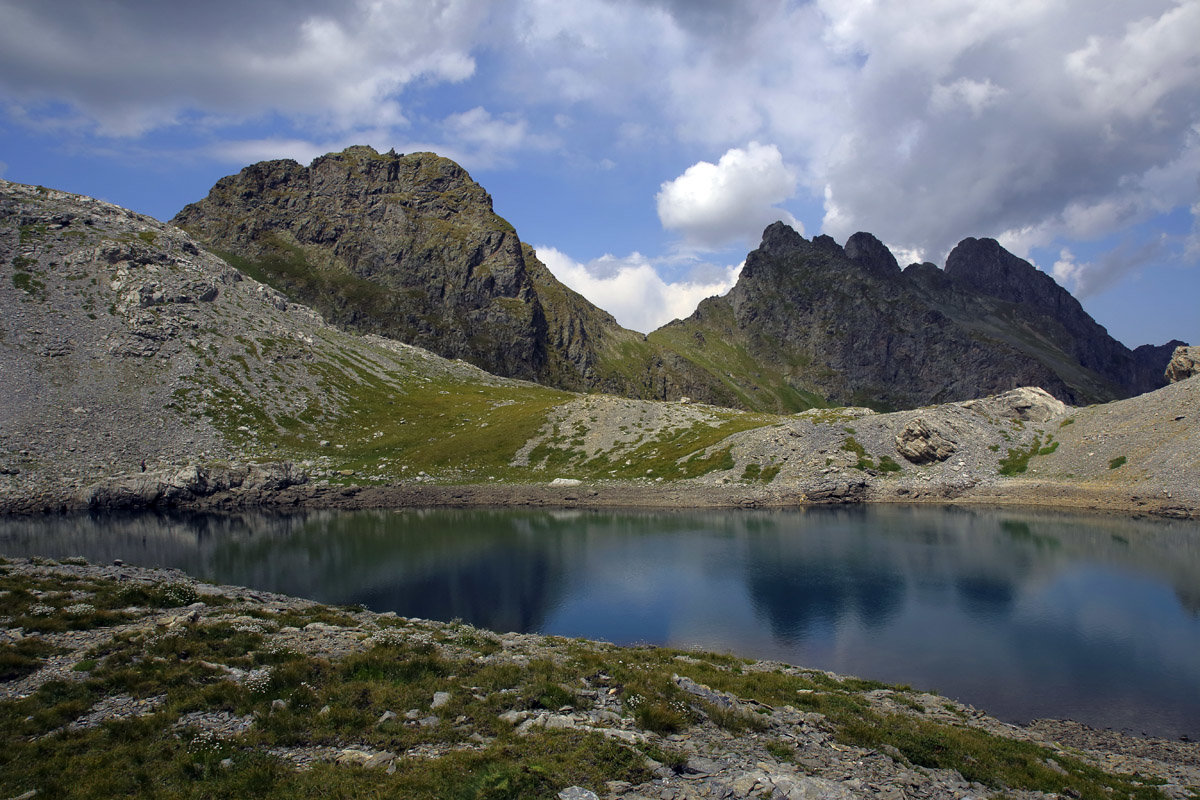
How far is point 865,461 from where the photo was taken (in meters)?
98.9

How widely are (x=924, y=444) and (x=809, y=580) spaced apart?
58.2 metres

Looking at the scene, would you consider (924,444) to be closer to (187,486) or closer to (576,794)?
(576,794)

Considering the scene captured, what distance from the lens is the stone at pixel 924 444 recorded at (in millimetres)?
98062

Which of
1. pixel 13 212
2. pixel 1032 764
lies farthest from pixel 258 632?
pixel 13 212

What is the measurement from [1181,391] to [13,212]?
247350 millimetres

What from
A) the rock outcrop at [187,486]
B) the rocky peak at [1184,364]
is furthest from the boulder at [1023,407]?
the rock outcrop at [187,486]

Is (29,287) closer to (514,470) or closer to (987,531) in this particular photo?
(514,470)

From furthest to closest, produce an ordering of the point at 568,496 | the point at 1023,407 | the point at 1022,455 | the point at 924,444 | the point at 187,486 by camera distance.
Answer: the point at 1023,407 < the point at 924,444 < the point at 1022,455 < the point at 568,496 < the point at 187,486

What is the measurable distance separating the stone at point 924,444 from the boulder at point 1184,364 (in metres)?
57.8

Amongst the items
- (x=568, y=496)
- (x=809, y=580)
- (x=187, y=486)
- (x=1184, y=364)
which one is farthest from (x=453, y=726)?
(x=1184, y=364)

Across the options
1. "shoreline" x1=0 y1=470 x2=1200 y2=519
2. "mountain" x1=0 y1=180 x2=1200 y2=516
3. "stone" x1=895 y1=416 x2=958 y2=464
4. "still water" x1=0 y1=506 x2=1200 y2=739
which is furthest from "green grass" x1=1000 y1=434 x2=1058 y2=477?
"still water" x1=0 y1=506 x2=1200 y2=739

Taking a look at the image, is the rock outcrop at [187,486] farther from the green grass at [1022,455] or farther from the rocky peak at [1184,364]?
the rocky peak at [1184,364]

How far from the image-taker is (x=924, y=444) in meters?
98.2

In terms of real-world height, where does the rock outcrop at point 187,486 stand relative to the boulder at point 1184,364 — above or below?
below
